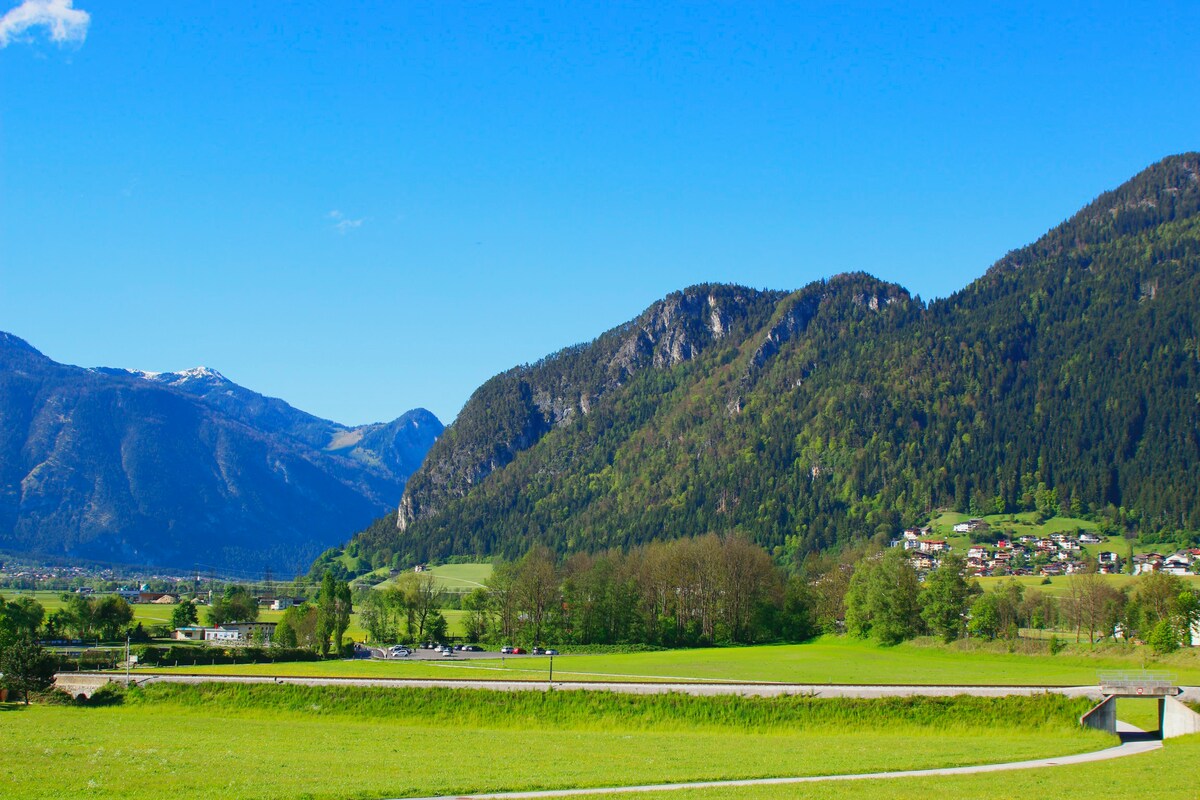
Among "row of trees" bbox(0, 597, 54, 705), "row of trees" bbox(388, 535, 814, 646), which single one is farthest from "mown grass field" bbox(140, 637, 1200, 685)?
"row of trees" bbox(0, 597, 54, 705)

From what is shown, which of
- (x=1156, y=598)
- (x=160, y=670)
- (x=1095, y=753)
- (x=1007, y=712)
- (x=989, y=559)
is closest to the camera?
(x=1095, y=753)

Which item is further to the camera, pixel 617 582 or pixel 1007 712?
pixel 617 582

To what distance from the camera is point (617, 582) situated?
408 feet

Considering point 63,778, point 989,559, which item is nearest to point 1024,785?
point 63,778

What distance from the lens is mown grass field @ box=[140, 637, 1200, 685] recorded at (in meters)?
72.7

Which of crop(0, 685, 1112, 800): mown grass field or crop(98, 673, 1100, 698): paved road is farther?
crop(98, 673, 1100, 698): paved road

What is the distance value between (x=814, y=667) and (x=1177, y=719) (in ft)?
122

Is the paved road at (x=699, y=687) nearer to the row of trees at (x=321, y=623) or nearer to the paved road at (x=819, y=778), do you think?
the paved road at (x=819, y=778)

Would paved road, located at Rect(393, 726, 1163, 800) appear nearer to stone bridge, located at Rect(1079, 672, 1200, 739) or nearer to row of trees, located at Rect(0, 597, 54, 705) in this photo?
stone bridge, located at Rect(1079, 672, 1200, 739)

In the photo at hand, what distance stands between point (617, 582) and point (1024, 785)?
91.8 meters

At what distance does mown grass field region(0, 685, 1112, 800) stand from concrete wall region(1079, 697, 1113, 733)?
853 millimetres

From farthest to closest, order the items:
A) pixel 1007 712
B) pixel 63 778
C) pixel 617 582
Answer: pixel 617 582 → pixel 1007 712 → pixel 63 778

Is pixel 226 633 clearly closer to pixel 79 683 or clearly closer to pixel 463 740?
pixel 79 683

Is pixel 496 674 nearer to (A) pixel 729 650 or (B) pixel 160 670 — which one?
(B) pixel 160 670
